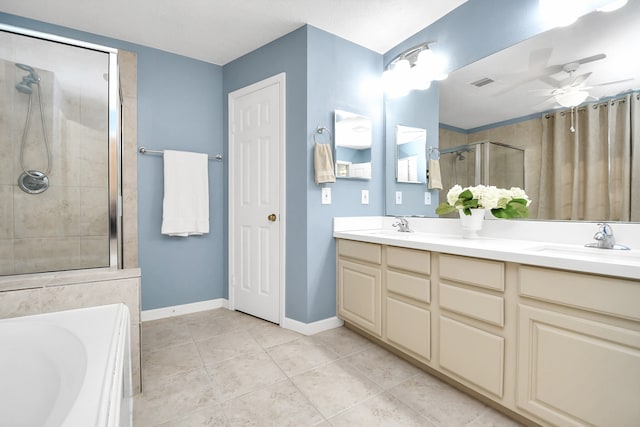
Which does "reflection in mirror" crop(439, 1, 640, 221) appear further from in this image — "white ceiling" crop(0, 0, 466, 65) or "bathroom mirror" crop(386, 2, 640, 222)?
"white ceiling" crop(0, 0, 466, 65)

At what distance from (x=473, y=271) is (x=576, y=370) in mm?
503

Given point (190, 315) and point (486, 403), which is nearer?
point (486, 403)

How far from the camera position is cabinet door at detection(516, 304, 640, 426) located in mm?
976

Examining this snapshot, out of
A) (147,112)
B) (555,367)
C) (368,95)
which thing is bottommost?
(555,367)

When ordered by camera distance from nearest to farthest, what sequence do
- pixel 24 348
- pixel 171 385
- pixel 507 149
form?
pixel 24 348, pixel 171 385, pixel 507 149

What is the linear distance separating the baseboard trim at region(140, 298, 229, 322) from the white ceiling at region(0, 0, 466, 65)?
7.84 feet

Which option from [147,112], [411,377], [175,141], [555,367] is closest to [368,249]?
[411,377]

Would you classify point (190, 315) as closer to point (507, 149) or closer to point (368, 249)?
point (368, 249)

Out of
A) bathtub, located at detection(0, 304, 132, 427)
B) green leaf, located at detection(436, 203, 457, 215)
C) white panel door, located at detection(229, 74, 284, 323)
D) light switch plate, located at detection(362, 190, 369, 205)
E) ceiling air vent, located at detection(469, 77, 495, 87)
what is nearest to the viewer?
bathtub, located at detection(0, 304, 132, 427)

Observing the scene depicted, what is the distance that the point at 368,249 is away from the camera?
2104mm

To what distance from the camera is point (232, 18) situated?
2.20 m

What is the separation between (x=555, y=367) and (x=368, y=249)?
118cm

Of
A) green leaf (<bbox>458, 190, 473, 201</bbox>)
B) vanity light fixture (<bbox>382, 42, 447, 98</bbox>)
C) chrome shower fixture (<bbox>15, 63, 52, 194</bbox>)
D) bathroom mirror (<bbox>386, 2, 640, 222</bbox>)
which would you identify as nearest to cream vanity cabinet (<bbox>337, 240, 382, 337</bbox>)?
green leaf (<bbox>458, 190, 473, 201</bbox>)

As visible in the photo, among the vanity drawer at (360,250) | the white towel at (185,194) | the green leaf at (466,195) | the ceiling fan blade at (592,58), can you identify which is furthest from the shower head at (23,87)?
the ceiling fan blade at (592,58)
